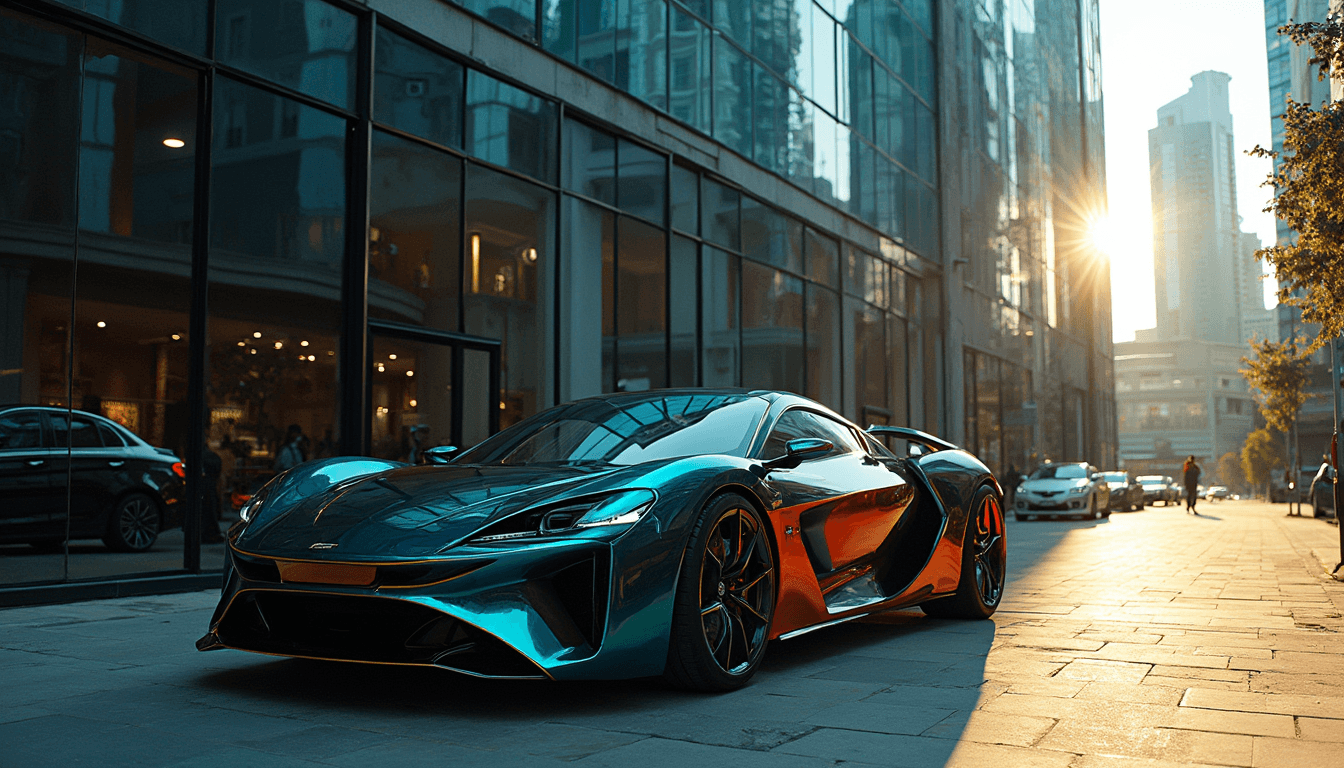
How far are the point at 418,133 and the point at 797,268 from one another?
995 centimetres

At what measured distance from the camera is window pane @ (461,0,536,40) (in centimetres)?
1237

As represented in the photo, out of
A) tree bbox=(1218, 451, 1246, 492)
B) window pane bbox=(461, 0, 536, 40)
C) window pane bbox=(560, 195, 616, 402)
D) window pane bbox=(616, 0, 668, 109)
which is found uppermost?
window pane bbox=(616, 0, 668, 109)

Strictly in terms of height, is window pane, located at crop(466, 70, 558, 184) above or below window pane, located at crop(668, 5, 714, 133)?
below

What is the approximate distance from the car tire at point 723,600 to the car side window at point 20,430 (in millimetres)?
5979

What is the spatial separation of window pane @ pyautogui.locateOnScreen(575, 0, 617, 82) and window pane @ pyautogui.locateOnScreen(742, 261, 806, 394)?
15.2ft

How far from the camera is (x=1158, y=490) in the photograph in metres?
46.4

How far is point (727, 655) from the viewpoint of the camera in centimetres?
395

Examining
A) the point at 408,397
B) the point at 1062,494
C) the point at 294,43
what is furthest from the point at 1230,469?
the point at 294,43

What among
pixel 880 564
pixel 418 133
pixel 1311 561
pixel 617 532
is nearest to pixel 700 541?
A: pixel 617 532

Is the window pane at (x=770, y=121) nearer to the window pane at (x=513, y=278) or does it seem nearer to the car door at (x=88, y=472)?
the window pane at (x=513, y=278)

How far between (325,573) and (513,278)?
960 centimetres

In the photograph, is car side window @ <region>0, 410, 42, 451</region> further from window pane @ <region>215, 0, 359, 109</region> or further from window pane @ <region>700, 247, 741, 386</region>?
window pane @ <region>700, 247, 741, 386</region>

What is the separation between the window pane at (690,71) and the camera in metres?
16.1

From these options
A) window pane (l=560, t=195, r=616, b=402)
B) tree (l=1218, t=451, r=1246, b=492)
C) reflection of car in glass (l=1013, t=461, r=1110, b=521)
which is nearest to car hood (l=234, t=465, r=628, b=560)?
window pane (l=560, t=195, r=616, b=402)
